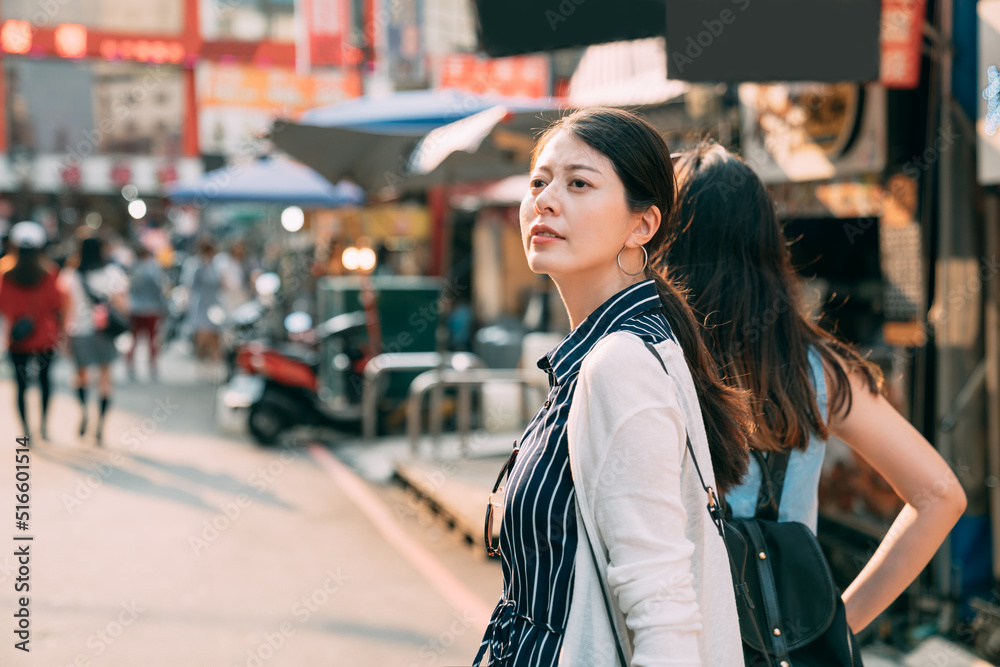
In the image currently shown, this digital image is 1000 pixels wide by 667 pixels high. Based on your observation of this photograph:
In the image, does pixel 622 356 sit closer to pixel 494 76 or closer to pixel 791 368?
pixel 791 368

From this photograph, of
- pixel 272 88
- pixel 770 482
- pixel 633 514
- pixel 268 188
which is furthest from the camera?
pixel 272 88

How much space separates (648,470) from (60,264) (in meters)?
17.9

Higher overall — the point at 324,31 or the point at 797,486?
the point at 324,31

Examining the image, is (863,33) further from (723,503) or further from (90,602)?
(90,602)

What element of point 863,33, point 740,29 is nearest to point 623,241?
point 740,29

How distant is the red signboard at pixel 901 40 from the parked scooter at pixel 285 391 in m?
6.09

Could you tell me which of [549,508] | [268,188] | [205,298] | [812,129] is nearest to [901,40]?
[812,129]

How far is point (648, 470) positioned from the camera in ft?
4.25

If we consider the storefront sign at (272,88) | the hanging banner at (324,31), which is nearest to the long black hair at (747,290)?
the storefront sign at (272,88)

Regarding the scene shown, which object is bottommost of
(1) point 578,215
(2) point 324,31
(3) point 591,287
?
(3) point 591,287

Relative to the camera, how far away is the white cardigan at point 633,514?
1281 millimetres

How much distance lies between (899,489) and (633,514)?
0.95 m

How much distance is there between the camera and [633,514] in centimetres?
130

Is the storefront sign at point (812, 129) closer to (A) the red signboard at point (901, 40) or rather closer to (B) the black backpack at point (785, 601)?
(A) the red signboard at point (901, 40)
